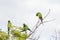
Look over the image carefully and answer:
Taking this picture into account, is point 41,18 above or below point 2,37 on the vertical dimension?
above

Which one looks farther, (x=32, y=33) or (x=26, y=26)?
(x=26, y=26)

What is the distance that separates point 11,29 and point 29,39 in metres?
0.15

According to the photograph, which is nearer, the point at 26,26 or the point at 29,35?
the point at 29,35

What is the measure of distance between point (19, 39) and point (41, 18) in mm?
232

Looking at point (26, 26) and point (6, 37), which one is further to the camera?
point (26, 26)

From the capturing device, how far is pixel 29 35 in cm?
186

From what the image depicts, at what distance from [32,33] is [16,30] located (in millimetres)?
134

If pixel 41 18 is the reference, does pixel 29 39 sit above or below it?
below

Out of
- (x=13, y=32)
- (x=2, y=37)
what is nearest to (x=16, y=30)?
(x=13, y=32)

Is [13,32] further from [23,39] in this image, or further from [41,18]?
[41,18]

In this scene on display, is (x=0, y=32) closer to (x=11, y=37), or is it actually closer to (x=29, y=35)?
(x=11, y=37)

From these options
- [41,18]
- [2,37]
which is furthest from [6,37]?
[41,18]

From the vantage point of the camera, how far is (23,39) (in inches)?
73.0

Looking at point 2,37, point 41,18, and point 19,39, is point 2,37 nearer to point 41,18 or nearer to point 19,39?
point 19,39
